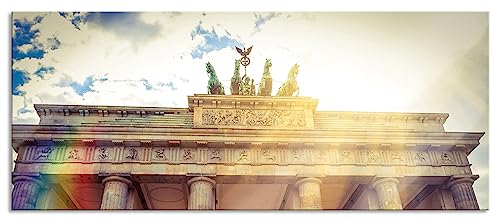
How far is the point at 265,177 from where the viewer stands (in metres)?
11.6

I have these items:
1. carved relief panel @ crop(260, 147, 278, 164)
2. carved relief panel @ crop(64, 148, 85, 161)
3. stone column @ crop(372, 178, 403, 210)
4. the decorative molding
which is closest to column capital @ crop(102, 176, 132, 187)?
the decorative molding

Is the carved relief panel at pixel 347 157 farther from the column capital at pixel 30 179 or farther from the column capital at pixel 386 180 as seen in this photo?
the column capital at pixel 30 179

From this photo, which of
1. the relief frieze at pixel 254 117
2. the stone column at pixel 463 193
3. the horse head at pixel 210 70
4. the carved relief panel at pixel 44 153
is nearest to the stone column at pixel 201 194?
the relief frieze at pixel 254 117

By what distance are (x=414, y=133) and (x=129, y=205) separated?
7402mm

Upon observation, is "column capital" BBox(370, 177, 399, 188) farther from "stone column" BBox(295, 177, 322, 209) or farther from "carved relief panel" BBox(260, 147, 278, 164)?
"carved relief panel" BBox(260, 147, 278, 164)

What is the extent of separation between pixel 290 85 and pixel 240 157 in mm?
2218

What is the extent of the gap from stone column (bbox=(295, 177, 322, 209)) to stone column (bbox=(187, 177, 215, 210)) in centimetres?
213

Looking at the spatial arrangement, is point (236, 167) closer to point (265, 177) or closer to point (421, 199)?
point (265, 177)

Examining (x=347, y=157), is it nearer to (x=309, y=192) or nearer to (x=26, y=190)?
(x=309, y=192)

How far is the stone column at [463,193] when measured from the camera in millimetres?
10430

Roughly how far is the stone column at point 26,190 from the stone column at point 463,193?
9485mm

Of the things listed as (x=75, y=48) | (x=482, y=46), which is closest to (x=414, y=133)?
(x=482, y=46)
